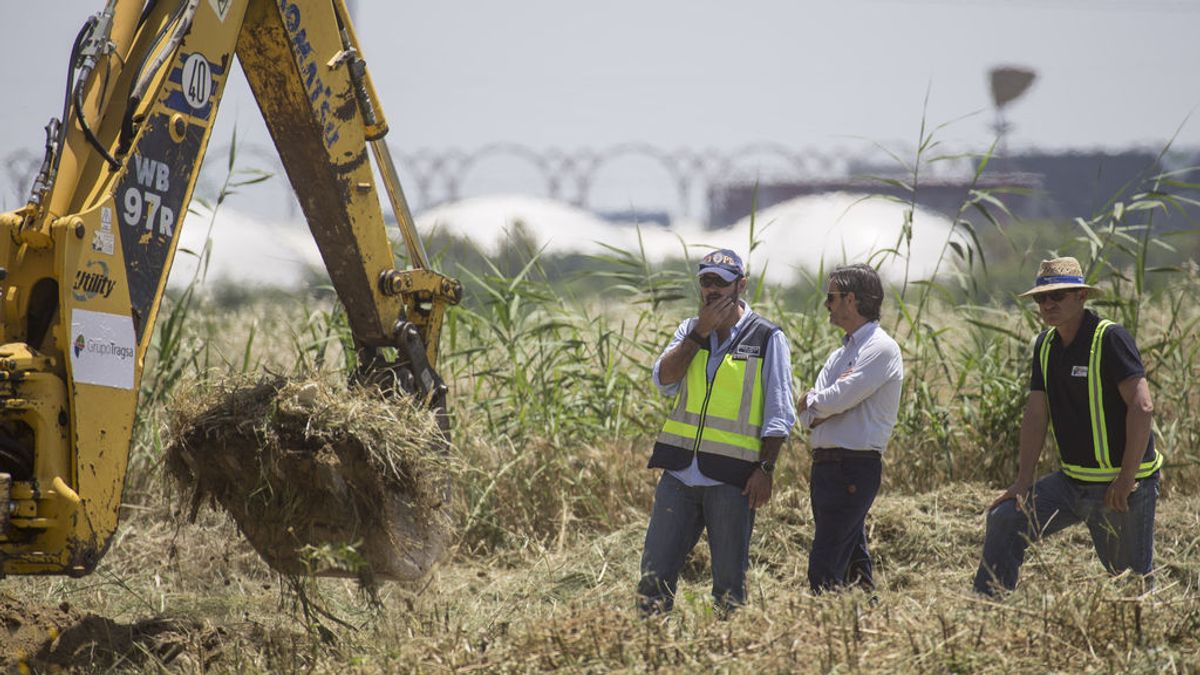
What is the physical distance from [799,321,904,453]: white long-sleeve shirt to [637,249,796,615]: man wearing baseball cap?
0.26m

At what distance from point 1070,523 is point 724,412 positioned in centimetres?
160

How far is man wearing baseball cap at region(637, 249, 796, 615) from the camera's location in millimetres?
5570

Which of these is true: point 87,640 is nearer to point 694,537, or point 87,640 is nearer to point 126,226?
point 126,226

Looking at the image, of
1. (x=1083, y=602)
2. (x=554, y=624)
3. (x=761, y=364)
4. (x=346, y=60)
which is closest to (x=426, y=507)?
(x=554, y=624)

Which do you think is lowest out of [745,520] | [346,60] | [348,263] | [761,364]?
[745,520]

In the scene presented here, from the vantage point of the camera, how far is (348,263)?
6016 mm

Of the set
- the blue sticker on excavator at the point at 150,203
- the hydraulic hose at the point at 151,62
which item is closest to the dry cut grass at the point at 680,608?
the blue sticker on excavator at the point at 150,203

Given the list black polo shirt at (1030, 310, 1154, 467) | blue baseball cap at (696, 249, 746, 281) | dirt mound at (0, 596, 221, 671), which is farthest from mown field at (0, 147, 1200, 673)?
blue baseball cap at (696, 249, 746, 281)

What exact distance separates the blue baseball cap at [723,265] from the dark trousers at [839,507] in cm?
90

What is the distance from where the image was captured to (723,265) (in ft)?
18.6

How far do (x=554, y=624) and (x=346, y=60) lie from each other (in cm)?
282

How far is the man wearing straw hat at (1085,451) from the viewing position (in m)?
5.49

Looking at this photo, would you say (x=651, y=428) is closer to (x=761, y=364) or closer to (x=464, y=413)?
(x=464, y=413)

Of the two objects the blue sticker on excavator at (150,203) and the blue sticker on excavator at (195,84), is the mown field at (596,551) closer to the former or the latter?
the blue sticker on excavator at (150,203)
